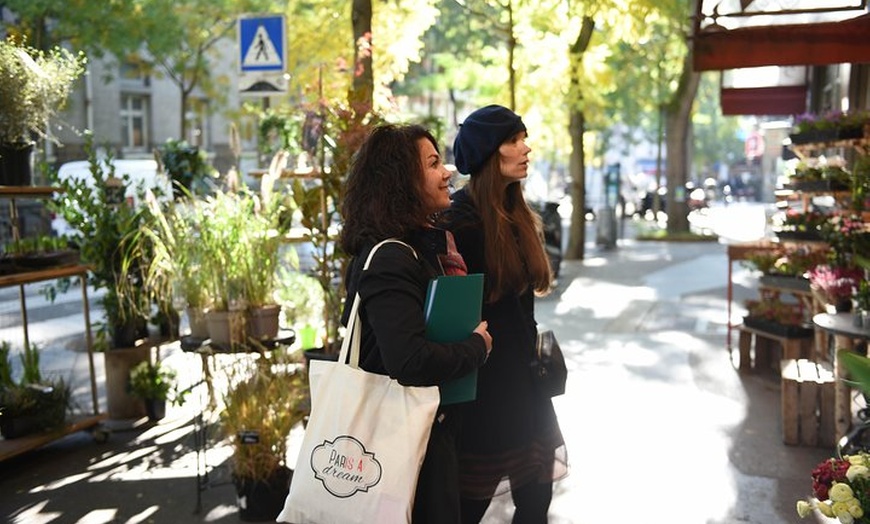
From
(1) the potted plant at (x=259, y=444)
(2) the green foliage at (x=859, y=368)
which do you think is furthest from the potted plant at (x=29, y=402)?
(2) the green foliage at (x=859, y=368)

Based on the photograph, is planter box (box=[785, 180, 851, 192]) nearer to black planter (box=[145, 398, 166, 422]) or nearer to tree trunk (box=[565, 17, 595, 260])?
black planter (box=[145, 398, 166, 422])

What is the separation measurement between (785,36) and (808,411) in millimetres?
2760

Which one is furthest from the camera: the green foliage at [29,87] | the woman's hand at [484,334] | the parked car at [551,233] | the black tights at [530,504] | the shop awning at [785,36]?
the parked car at [551,233]

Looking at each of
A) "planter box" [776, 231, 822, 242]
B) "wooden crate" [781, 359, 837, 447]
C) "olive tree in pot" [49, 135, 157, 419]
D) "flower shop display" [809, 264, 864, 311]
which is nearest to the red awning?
"planter box" [776, 231, 822, 242]

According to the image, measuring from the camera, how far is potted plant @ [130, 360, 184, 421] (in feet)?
21.8

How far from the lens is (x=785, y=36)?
23.6 feet

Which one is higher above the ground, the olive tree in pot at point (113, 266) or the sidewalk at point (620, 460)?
the olive tree in pot at point (113, 266)

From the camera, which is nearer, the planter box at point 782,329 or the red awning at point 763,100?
the planter box at point 782,329

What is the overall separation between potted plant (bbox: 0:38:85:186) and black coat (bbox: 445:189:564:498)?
3.09 meters

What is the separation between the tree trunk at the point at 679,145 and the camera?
72.1ft

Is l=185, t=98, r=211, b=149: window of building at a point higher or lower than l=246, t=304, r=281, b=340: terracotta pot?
higher

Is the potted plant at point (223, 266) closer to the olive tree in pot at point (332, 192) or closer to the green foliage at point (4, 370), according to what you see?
the olive tree in pot at point (332, 192)

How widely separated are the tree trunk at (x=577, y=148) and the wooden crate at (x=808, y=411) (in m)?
10.8

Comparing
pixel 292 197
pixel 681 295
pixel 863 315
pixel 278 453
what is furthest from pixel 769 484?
pixel 681 295
